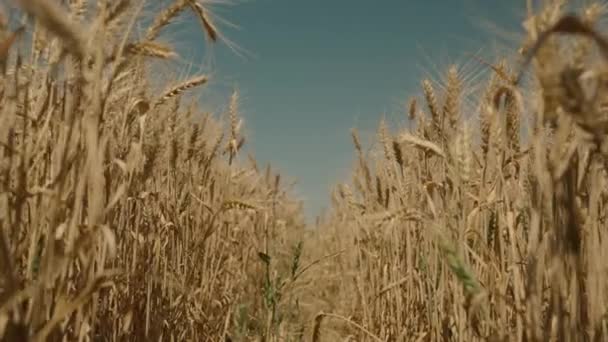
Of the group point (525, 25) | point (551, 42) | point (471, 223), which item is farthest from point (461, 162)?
point (551, 42)

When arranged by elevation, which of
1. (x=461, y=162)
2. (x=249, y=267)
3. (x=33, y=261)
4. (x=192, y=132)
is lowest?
(x=33, y=261)

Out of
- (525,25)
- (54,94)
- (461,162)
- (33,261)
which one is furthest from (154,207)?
(525,25)

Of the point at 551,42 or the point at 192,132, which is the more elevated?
the point at 192,132

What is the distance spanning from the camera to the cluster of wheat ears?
1.06 m

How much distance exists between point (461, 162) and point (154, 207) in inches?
56.3

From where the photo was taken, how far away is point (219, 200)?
299 cm

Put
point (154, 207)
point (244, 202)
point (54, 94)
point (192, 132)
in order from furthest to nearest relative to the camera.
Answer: point (192, 132)
point (154, 207)
point (244, 202)
point (54, 94)

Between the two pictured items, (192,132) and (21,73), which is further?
(192,132)

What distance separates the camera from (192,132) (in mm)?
2727

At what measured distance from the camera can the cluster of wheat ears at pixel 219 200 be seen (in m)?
1.06

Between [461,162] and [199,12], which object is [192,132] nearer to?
[199,12]

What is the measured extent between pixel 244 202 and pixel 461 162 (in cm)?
95

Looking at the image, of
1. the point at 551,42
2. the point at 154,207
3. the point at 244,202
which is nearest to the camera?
the point at 551,42

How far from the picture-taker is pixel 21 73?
1.52 m
